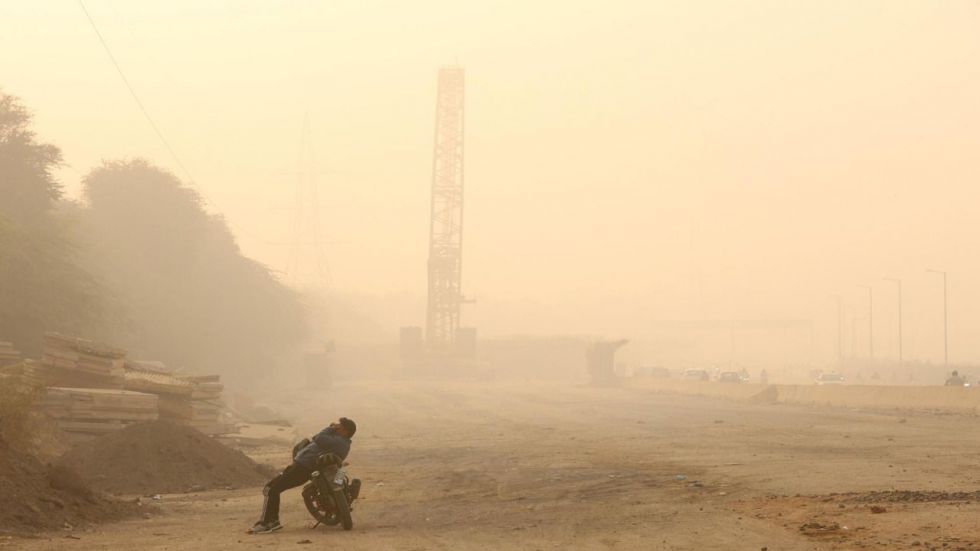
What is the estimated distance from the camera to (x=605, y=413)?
51.1 m

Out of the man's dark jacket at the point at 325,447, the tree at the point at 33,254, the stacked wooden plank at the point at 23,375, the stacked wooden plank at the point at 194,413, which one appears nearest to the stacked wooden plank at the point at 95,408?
the stacked wooden plank at the point at 23,375

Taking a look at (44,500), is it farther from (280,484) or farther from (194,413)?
(194,413)

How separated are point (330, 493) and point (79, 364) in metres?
14.0

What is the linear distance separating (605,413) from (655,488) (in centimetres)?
3221

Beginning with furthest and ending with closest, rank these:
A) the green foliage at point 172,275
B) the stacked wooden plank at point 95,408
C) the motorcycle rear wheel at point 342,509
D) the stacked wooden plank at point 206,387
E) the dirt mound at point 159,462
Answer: the green foliage at point 172,275, the stacked wooden plank at point 206,387, the stacked wooden plank at point 95,408, the dirt mound at point 159,462, the motorcycle rear wheel at point 342,509

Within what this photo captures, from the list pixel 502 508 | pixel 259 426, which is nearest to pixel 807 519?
pixel 502 508

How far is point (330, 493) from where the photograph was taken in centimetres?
1477

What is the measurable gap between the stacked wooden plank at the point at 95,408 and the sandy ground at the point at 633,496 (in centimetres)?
453

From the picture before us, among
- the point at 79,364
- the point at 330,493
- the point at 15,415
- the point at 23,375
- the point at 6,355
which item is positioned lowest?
the point at 330,493

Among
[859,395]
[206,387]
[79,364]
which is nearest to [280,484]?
[79,364]

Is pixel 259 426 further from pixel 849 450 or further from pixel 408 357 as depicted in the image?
pixel 408 357

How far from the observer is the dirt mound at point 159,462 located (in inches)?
824

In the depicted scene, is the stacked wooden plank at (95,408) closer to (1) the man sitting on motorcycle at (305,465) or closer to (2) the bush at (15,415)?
(2) the bush at (15,415)

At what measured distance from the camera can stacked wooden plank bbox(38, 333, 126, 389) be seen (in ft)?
88.2
